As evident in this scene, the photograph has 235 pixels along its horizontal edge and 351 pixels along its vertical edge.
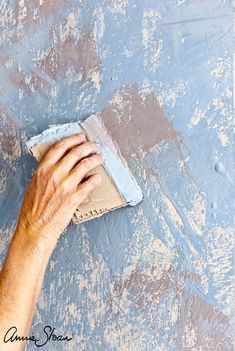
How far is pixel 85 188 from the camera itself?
4.36 ft

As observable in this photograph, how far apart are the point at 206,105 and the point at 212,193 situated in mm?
229

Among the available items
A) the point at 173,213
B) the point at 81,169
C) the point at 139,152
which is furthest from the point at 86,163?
the point at 173,213

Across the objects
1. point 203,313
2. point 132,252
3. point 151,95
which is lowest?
point 203,313

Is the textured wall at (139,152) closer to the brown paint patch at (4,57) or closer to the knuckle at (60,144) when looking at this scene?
the brown paint patch at (4,57)

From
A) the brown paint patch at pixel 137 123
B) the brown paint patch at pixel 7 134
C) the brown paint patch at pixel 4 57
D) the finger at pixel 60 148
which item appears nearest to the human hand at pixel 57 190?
the finger at pixel 60 148

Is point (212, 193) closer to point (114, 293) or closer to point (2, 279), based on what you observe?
point (114, 293)

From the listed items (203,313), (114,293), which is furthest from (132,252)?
(203,313)

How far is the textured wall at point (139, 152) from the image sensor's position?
4.42 ft

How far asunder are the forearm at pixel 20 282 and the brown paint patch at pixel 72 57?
483 mm

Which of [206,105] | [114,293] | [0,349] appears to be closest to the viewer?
[0,349]

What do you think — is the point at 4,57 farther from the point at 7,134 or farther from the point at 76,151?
the point at 76,151

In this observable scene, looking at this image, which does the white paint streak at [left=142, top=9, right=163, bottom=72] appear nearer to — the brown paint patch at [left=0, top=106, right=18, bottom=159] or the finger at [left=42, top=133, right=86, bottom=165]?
the finger at [left=42, top=133, right=86, bottom=165]

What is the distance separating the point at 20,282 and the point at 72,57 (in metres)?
0.64

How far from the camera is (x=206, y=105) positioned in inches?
52.9
